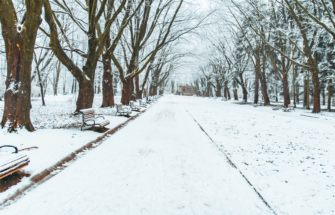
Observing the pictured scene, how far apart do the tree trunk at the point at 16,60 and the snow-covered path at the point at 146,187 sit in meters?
2.94

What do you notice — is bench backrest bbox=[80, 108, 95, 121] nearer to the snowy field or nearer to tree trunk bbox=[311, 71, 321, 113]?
the snowy field

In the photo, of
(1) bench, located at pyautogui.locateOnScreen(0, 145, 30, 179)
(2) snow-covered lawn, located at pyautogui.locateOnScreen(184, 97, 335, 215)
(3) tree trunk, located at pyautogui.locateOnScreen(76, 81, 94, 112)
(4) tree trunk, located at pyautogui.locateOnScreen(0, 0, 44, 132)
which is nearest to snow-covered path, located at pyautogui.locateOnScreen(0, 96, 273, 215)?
(2) snow-covered lawn, located at pyautogui.locateOnScreen(184, 97, 335, 215)

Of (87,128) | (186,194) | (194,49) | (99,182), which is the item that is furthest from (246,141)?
(194,49)

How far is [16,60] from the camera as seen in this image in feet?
19.6

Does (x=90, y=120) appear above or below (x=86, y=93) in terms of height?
below

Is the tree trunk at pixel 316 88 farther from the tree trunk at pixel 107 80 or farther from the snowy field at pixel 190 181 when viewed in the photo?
the tree trunk at pixel 107 80

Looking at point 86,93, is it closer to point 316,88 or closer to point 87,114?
point 87,114

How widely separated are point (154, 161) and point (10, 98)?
5.03 metres

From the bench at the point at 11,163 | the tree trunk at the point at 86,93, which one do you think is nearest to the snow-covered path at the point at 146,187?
the bench at the point at 11,163

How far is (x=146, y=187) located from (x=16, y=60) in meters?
5.87

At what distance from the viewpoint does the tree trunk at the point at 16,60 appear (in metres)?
5.88

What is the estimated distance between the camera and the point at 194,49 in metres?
25.3

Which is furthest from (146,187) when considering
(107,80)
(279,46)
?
(279,46)

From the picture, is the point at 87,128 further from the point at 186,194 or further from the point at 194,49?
the point at 194,49
